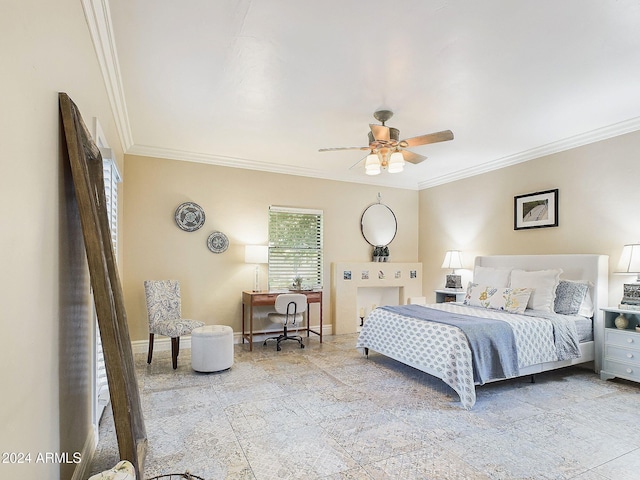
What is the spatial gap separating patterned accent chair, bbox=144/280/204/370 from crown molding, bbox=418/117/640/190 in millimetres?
4538

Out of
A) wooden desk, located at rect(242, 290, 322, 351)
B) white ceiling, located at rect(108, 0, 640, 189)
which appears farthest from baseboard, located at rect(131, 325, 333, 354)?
white ceiling, located at rect(108, 0, 640, 189)

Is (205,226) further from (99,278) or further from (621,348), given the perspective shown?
(621,348)

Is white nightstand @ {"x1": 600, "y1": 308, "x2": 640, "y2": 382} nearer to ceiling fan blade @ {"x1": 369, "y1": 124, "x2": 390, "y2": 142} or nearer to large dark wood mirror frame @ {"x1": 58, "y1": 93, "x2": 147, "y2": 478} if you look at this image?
ceiling fan blade @ {"x1": 369, "y1": 124, "x2": 390, "y2": 142}

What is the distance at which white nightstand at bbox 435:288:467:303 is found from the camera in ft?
18.0

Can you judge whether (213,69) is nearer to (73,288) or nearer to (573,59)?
(73,288)

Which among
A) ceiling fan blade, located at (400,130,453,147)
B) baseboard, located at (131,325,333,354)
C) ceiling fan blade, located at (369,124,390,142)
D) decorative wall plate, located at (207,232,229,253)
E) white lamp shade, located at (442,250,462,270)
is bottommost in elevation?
baseboard, located at (131,325,333,354)

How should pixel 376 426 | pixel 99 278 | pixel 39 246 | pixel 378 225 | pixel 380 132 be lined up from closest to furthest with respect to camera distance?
1. pixel 39 246
2. pixel 99 278
3. pixel 376 426
4. pixel 380 132
5. pixel 378 225

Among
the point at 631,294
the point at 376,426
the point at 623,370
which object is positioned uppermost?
the point at 631,294

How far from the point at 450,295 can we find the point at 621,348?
2266mm

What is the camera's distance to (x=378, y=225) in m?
6.58

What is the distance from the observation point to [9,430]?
1.05m

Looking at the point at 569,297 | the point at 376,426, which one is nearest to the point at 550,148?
the point at 569,297

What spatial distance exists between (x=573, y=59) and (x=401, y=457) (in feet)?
9.99

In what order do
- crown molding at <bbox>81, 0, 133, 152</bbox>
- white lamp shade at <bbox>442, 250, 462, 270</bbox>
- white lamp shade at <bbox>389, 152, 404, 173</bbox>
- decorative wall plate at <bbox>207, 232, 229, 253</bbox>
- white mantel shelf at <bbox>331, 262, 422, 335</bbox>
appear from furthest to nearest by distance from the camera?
white mantel shelf at <bbox>331, 262, 422, 335</bbox>
white lamp shade at <bbox>442, 250, 462, 270</bbox>
decorative wall plate at <bbox>207, 232, 229, 253</bbox>
white lamp shade at <bbox>389, 152, 404, 173</bbox>
crown molding at <bbox>81, 0, 133, 152</bbox>
